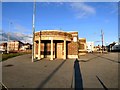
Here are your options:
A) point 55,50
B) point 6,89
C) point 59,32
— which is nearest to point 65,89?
point 6,89

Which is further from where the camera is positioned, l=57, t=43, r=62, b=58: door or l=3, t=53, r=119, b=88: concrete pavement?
l=57, t=43, r=62, b=58: door

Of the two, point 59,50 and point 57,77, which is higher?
point 59,50

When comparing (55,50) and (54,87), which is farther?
(55,50)

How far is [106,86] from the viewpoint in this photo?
30.7 ft

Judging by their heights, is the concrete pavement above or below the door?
below

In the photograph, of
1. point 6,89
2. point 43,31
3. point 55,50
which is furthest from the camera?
point 55,50

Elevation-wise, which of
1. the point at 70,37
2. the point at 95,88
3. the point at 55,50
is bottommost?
the point at 95,88

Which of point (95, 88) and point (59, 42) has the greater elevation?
point (59, 42)

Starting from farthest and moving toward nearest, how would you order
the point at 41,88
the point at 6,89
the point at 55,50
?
the point at 55,50, the point at 41,88, the point at 6,89

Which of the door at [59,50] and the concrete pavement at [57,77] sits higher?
the door at [59,50]

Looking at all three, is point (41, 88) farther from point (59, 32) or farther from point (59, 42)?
point (59, 42)

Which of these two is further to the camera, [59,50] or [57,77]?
[59,50]

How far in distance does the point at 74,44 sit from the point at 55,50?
387cm

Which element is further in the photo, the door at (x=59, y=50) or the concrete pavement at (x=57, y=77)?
the door at (x=59, y=50)
